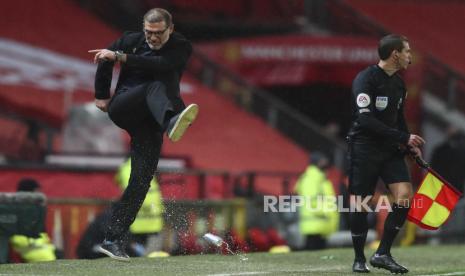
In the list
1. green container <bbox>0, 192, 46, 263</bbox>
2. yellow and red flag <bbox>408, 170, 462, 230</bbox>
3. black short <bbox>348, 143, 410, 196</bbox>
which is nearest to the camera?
black short <bbox>348, 143, 410, 196</bbox>

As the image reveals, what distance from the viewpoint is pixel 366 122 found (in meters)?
10.4

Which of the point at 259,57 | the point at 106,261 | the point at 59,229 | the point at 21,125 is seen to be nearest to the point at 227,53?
the point at 259,57

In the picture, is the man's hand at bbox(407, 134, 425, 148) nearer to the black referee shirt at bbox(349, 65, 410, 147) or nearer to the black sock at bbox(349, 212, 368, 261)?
the black referee shirt at bbox(349, 65, 410, 147)

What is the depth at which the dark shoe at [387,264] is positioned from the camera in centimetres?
1054

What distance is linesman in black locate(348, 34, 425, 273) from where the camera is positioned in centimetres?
1049

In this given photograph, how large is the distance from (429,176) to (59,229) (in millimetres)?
6183

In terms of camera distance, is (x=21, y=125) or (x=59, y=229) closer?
(x=59, y=229)

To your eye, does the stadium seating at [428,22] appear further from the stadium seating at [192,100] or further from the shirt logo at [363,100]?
the shirt logo at [363,100]

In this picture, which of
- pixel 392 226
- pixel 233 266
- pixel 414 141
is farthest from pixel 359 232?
pixel 233 266

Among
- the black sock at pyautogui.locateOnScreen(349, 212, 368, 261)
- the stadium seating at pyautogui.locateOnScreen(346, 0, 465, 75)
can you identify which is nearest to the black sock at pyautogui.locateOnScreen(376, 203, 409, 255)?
the black sock at pyautogui.locateOnScreen(349, 212, 368, 261)

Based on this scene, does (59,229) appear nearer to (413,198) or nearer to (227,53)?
(413,198)

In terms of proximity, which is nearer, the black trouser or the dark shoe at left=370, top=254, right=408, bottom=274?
the black trouser

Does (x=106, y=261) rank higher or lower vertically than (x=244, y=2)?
lower

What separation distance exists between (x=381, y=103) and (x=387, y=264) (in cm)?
126
